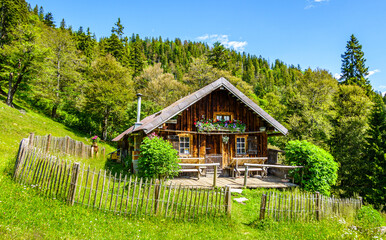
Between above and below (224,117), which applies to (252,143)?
below

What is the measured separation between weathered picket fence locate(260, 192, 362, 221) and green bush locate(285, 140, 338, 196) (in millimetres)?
1913

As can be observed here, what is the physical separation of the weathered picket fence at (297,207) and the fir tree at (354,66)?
34.6m

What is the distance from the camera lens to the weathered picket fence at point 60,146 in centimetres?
1096

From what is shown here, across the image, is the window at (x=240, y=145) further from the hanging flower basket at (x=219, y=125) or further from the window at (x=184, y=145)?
the window at (x=184, y=145)

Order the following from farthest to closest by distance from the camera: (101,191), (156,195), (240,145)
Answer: (240,145) → (156,195) → (101,191)

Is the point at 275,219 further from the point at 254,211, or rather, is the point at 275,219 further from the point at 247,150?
the point at 247,150

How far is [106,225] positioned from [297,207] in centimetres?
645

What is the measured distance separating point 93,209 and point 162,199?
2029 mm

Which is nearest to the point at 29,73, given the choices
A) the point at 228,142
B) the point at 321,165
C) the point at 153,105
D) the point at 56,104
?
Result: the point at 56,104

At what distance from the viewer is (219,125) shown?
Result: 46.9 feet

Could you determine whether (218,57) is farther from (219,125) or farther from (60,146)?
(60,146)

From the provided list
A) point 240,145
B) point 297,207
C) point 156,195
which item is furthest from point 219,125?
point 156,195

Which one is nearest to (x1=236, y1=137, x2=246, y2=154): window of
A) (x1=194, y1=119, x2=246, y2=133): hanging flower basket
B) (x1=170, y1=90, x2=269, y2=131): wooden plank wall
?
(x1=194, y1=119, x2=246, y2=133): hanging flower basket

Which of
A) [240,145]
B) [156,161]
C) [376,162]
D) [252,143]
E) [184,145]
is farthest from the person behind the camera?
[376,162]
